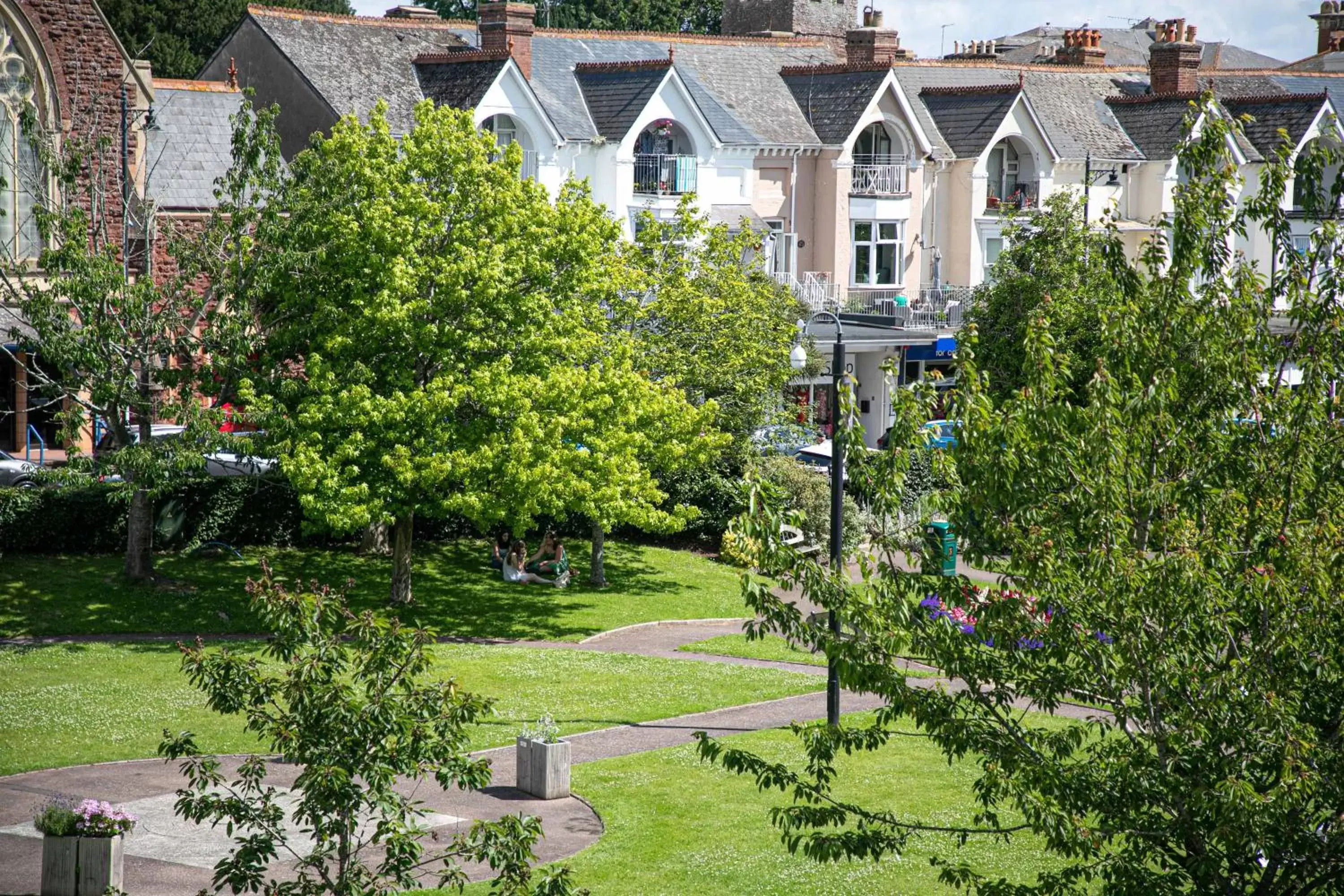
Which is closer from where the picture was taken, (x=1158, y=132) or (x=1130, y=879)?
(x=1130, y=879)

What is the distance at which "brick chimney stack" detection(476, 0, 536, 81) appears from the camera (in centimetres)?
4384

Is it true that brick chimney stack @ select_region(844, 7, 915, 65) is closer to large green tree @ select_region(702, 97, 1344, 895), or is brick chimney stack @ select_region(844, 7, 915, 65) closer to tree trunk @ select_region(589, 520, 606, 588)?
tree trunk @ select_region(589, 520, 606, 588)

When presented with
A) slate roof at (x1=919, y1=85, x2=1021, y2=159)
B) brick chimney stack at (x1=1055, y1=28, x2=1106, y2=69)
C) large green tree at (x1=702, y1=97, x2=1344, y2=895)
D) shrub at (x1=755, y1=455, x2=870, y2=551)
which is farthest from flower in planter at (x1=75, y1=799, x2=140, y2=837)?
brick chimney stack at (x1=1055, y1=28, x2=1106, y2=69)

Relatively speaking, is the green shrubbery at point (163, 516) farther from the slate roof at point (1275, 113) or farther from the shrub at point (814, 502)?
the slate roof at point (1275, 113)

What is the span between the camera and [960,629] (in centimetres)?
1136

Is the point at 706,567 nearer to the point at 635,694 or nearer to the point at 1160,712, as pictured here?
the point at 635,694

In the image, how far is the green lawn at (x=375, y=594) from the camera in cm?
2703

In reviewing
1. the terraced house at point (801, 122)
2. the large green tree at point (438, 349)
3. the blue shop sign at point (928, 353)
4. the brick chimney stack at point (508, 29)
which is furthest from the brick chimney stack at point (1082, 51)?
the large green tree at point (438, 349)

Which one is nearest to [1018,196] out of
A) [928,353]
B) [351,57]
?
[928,353]

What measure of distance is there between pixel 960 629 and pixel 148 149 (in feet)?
104

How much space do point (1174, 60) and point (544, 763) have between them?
46.4 m

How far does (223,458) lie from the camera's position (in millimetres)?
33875

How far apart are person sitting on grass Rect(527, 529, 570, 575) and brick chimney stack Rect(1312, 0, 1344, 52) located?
177 ft

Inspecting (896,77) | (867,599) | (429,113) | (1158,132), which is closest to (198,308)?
(429,113)
